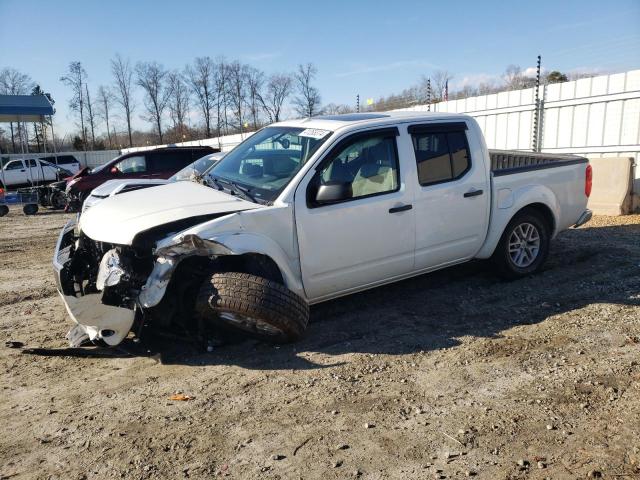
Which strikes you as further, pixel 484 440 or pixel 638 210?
pixel 638 210

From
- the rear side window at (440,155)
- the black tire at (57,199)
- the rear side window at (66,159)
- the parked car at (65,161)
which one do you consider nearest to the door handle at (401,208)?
the rear side window at (440,155)

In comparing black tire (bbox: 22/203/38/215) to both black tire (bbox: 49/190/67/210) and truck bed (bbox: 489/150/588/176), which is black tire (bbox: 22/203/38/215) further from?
truck bed (bbox: 489/150/588/176)

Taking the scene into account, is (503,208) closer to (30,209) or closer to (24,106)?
(30,209)

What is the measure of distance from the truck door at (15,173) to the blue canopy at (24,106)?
5.46m

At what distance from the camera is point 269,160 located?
15.4 ft

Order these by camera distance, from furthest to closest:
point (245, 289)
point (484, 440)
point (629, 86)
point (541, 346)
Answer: point (629, 86), point (541, 346), point (245, 289), point (484, 440)

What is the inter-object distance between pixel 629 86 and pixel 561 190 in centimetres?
512

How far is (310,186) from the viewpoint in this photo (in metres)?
4.20

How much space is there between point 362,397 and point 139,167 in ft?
40.5

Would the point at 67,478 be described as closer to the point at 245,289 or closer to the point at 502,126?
the point at 245,289

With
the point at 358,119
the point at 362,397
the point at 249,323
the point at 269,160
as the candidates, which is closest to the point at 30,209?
the point at 269,160

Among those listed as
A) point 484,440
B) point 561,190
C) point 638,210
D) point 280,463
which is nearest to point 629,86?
point 638,210

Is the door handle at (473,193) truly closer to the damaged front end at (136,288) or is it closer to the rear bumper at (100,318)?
the damaged front end at (136,288)

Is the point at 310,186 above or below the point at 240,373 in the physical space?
above
